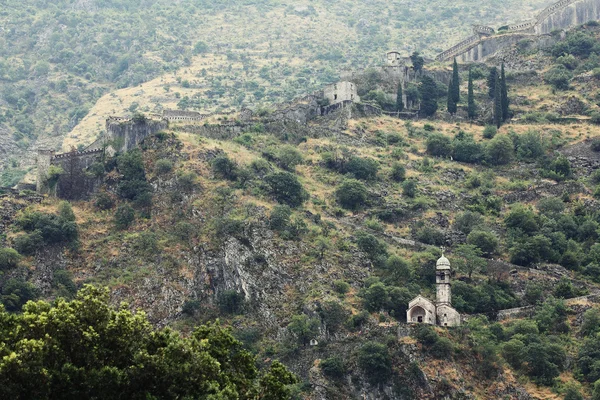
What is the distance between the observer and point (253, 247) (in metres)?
89.8

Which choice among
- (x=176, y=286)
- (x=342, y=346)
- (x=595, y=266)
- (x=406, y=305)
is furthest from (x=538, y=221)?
(x=176, y=286)

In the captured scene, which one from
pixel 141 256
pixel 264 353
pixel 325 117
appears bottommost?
pixel 264 353

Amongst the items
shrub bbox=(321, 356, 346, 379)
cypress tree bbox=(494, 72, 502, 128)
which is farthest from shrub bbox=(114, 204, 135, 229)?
cypress tree bbox=(494, 72, 502, 128)

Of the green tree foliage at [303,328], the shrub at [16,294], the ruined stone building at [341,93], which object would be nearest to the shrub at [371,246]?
the green tree foliage at [303,328]

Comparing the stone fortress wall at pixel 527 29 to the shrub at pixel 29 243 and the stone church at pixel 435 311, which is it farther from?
the shrub at pixel 29 243

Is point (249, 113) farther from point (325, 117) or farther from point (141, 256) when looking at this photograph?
point (141, 256)

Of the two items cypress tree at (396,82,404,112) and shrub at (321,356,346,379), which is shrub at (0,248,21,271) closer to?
shrub at (321,356,346,379)

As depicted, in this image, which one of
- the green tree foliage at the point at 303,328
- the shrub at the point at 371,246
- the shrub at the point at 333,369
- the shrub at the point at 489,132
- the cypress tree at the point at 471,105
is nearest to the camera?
the shrub at the point at 333,369

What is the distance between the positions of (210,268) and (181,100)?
72058 millimetres

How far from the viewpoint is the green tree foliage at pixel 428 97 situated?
397ft

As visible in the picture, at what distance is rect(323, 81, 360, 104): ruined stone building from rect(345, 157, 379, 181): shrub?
1410 centimetres

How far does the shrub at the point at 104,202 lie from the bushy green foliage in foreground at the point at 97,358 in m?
45.9

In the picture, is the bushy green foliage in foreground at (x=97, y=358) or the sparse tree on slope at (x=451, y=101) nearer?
the bushy green foliage in foreground at (x=97, y=358)

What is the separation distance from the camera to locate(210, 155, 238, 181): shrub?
323 ft
